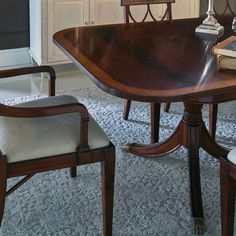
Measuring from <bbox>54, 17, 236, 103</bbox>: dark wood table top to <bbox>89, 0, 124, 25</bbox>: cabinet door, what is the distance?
1.38 meters

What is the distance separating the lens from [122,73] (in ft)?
5.55

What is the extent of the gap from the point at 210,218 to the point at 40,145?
830 mm

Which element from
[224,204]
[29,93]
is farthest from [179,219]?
[29,93]

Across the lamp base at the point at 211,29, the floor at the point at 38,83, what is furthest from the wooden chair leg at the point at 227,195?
the floor at the point at 38,83

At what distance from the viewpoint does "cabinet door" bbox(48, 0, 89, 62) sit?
365 centimetres

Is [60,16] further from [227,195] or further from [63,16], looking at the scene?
[227,195]

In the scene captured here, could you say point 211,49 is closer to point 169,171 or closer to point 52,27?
point 169,171

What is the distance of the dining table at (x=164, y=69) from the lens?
1.56 m

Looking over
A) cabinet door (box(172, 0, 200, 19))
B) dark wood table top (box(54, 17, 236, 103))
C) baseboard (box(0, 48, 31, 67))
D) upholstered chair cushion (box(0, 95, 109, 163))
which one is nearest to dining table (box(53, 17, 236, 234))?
dark wood table top (box(54, 17, 236, 103))

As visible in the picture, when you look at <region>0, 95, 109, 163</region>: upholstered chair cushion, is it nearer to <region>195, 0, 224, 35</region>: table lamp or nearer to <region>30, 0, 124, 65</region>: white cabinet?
<region>195, 0, 224, 35</region>: table lamp

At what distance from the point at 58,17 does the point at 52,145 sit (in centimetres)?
220

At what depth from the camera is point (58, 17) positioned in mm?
3691

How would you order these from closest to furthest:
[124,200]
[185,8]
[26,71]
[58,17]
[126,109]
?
[26,71], [124,200], [126,109], [58,17], [185,8]

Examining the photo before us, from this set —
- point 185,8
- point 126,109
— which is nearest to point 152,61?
point 126,109
